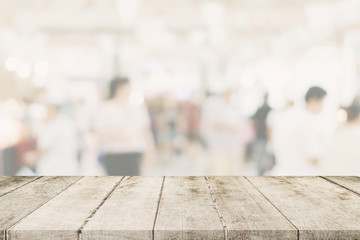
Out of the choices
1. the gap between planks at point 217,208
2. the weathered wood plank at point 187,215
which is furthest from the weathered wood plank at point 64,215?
the gap between planks at point 217,208

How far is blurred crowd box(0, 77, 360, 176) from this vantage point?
10.3 feet

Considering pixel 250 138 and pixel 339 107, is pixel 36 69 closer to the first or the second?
pixel 250 138

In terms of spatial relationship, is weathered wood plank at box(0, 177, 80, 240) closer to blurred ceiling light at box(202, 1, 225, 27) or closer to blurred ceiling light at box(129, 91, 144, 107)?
blurred ceiling light at box(129, 91, 144, 107)

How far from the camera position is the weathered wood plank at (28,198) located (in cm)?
112

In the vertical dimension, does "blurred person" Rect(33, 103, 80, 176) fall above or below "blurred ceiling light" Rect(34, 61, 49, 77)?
below

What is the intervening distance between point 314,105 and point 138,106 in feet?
4.16

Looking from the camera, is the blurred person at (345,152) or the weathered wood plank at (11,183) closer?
the weathered wood plank at (11,183)

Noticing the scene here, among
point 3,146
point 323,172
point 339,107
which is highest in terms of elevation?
point 339,107

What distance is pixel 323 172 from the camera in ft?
10.3

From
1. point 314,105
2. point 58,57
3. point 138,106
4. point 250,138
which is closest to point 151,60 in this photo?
point 138,106

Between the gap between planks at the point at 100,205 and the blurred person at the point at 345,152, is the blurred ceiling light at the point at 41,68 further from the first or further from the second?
the blurred person at the point at 345,152

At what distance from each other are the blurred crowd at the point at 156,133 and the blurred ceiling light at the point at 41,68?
141 mm

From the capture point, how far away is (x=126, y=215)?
3.69 ft

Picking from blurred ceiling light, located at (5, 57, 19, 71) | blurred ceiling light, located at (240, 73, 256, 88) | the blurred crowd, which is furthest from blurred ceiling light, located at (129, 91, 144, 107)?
blurred ceiling light, located at (5, 57, 19, 71)
